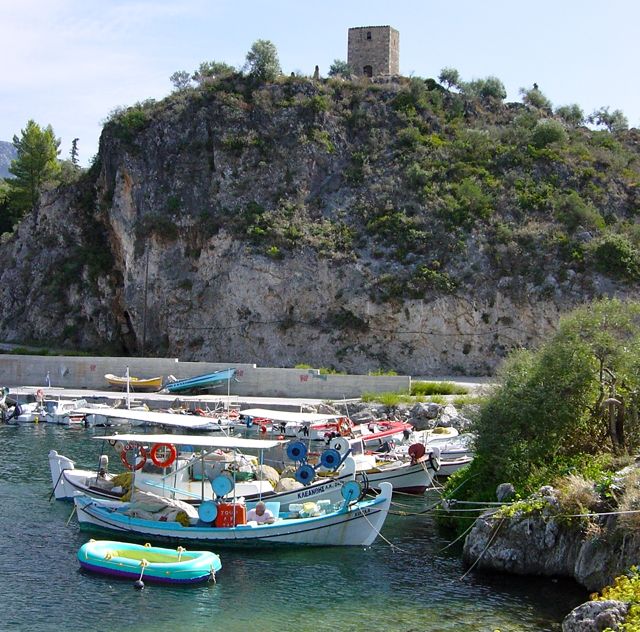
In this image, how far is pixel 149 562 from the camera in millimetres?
19734

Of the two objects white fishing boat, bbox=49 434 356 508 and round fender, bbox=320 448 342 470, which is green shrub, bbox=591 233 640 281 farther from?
white fishing boat, bbox=49 434 356 508

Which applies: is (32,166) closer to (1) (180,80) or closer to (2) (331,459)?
(1) (180,80)

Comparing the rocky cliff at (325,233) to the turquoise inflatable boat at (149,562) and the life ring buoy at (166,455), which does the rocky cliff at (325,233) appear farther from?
the turquoise inflatable boat at (149,562)

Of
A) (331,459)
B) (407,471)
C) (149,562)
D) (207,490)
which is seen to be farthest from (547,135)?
(149,562)

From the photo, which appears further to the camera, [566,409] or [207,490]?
[207,490]

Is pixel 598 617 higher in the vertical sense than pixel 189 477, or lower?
higher

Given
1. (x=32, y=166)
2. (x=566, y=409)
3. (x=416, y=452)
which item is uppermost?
(x=32, y=166)

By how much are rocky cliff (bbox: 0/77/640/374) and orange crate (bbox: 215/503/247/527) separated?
32.1 meters

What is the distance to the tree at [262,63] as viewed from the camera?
67.6m

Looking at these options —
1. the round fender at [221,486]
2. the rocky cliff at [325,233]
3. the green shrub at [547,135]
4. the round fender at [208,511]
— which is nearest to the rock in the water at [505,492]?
the round fender at [221,486]

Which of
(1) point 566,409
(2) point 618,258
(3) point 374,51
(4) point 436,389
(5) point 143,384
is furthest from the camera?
(3) point 374,51

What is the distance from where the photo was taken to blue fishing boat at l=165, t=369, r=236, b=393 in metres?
49.9

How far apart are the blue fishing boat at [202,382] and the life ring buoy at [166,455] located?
24989mm

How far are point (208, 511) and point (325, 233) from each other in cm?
3851
